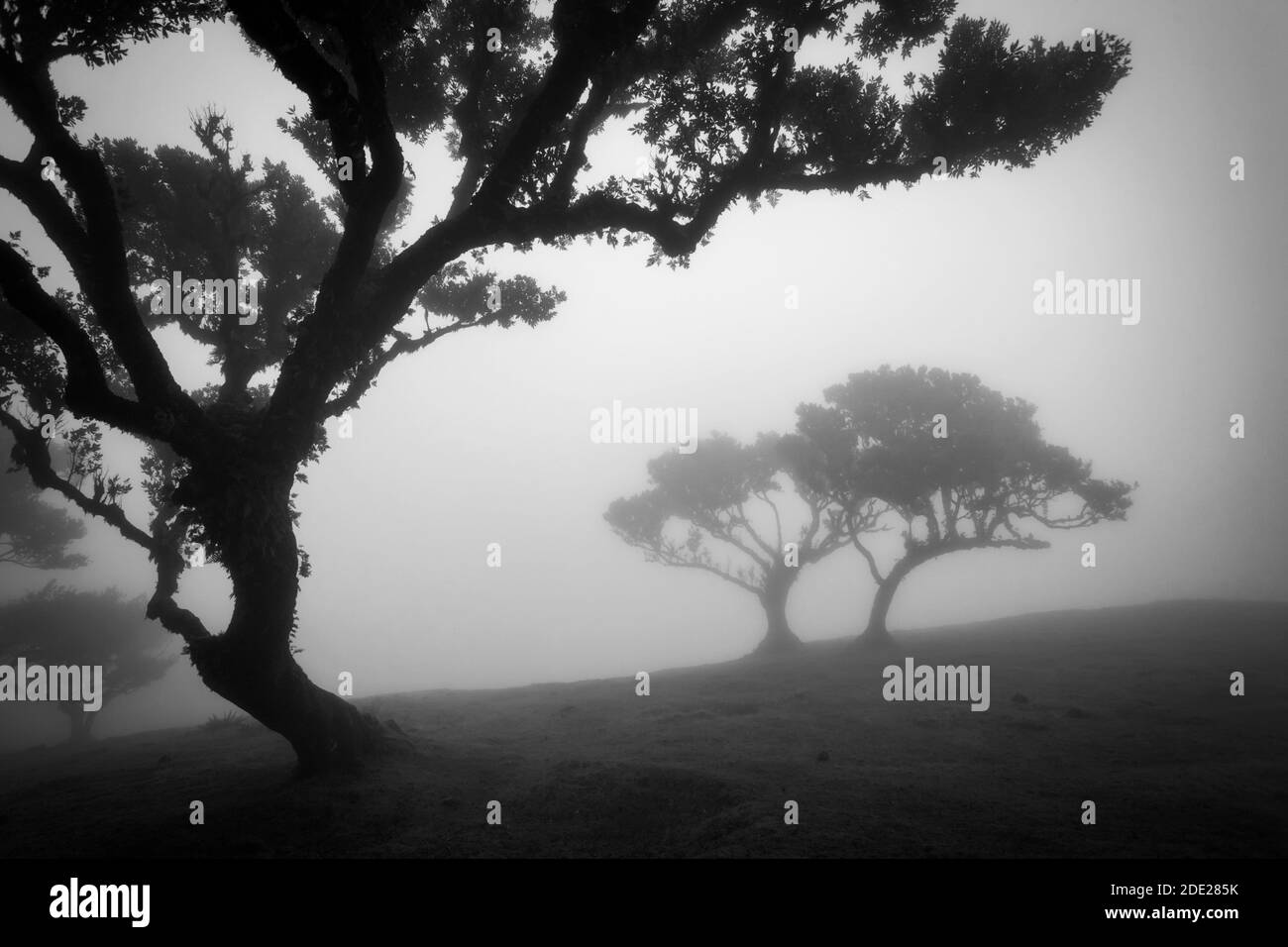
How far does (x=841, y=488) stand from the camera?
27.7 metres

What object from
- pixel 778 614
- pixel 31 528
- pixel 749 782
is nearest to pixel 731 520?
pixel 778 614

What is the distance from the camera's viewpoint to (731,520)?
3472 centimetres

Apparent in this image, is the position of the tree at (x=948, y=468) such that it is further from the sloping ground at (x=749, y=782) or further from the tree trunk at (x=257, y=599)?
the tree trunk at (x=257, y=599)

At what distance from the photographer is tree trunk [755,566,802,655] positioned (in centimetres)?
3003

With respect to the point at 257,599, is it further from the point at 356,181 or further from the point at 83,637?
the point at 83,637

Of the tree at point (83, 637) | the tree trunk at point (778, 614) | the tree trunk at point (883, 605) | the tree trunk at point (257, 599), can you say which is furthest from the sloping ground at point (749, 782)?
the tree at point (83, 637)

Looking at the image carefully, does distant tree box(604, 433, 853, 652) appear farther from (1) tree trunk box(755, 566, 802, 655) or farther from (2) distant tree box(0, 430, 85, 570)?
(2) distant tree box(0, 430, 85, 570)

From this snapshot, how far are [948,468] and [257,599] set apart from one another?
86.2 feet

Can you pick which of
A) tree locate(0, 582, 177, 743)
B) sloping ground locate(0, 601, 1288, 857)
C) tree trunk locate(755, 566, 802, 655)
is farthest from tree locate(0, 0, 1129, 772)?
tree locate(0, 582, 177, 743)

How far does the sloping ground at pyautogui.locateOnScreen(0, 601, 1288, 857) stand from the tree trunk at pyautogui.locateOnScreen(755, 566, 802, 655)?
12.5m

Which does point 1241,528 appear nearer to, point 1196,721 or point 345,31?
point 1196,721

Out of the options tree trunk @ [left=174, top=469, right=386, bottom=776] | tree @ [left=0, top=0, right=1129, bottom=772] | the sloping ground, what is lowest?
the sloping ground
